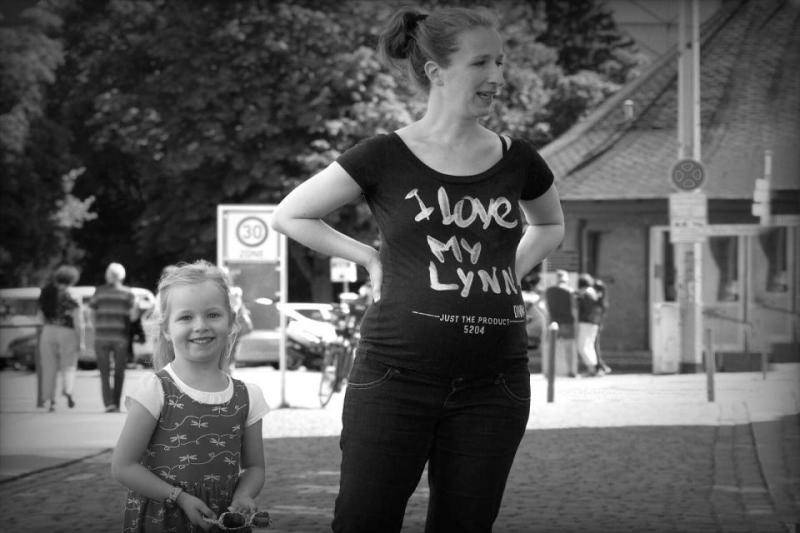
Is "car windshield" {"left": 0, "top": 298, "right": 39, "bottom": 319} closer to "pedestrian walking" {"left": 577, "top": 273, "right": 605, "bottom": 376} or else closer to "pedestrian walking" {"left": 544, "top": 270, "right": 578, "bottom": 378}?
"pedestrian walking" {"left": 577, "top": 273, "right": 605, "bottom": 376}

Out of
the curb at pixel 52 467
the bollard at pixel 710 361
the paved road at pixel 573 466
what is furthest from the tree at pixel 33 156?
the curb at pixel 52 467

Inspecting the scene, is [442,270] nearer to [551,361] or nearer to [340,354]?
[551,361]

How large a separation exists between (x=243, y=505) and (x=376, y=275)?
0.63 metres

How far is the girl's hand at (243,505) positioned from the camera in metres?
3.90

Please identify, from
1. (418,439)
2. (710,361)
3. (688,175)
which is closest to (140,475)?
(418,439)

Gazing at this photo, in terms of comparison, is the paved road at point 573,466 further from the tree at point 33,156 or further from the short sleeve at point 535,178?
the tree at point 33,156

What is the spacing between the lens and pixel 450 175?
3.98 meters

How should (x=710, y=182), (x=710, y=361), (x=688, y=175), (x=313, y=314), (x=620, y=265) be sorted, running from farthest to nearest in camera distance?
(x=620, y=265), (x=710, y=182), (x=313, y=314), (x=688, y=175), (x=710, y=361)

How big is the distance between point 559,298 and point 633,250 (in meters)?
8.37

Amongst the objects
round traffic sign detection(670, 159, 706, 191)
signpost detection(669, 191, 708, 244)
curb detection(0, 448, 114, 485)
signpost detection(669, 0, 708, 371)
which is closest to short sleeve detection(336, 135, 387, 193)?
curb detection(0, 448, 114, 485)

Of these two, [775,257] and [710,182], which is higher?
[710,182]

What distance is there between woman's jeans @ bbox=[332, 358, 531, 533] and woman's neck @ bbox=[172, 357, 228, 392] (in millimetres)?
327

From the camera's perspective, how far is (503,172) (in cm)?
405

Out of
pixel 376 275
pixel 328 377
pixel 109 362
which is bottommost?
pixel 328 377
